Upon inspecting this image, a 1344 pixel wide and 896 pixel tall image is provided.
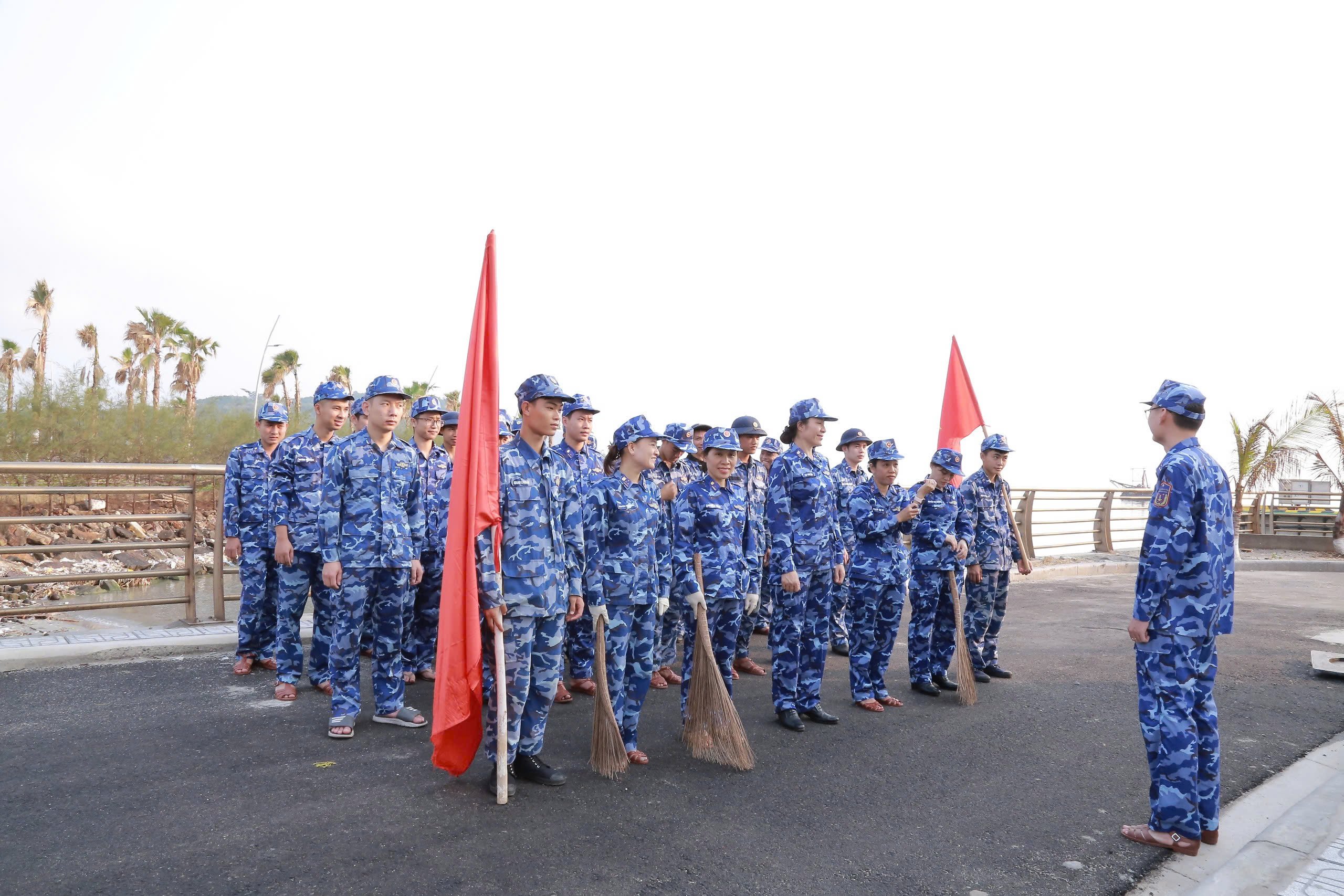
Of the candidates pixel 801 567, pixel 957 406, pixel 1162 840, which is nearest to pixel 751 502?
pixel 801 567

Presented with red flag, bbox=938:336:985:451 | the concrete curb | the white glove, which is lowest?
the concrete curb

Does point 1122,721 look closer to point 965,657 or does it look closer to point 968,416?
point 965,657

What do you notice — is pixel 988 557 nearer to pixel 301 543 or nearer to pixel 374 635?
pixel 374 635

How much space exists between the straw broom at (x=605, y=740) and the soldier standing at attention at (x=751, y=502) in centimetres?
120

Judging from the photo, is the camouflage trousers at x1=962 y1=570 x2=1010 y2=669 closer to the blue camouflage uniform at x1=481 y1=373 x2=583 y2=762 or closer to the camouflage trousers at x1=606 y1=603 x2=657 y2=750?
the camouflage trousers at x1=606 y1=603 x2=657 y2=750

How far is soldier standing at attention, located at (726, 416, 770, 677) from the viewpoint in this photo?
5688 mm

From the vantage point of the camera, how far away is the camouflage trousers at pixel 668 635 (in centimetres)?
629

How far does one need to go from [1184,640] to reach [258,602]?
6.41m

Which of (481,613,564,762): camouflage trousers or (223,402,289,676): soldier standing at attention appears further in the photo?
(223,402,289,676): soldier standing at attention

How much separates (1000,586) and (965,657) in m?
1.05

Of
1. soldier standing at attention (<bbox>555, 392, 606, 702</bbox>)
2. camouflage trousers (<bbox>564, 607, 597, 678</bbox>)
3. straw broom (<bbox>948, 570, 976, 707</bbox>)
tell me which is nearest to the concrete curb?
straw broom (<bbox>948, 570, 976, 707</bbox>)

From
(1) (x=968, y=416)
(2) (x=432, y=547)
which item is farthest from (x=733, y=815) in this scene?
(1) (x=968, y=416)

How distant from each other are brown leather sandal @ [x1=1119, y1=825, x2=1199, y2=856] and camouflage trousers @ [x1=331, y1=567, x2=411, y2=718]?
4317 millimetres

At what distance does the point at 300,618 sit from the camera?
19.4ft
